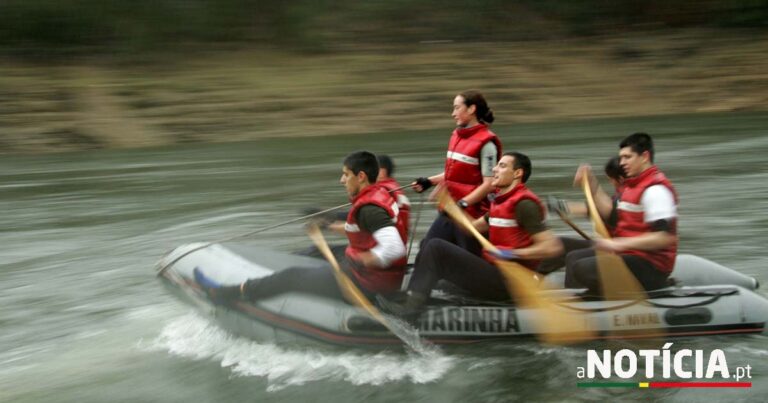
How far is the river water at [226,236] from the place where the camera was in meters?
6.58

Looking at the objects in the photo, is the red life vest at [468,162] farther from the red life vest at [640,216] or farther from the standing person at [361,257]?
the red life vest at [640,216]

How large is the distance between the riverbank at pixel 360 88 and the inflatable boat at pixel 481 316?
1501 cm

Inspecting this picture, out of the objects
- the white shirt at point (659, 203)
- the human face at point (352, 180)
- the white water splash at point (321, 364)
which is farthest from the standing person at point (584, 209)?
the human face at point (352, 180)

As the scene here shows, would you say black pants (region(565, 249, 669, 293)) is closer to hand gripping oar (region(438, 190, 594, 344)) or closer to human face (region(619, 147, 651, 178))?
hand gripping oar (region(438, 190, 594, 344))

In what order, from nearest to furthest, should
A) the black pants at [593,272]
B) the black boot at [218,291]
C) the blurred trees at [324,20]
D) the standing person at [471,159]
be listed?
1. the black pants at [593,272]
2. the black boot at [218,291]
3. the standing person at [471,159]
4. the blurred trees at [324,20]

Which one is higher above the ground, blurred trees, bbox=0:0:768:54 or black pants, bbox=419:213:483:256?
blurred trees, bbox=0:0:768:54

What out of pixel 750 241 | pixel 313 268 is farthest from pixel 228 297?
pixel 750 241

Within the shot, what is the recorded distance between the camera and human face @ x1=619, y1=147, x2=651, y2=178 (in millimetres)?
6367

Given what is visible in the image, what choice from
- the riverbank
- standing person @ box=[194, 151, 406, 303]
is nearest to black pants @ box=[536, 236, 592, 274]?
standing person @ box=[194, 151, 406, 303]

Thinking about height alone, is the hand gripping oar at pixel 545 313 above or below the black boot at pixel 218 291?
below

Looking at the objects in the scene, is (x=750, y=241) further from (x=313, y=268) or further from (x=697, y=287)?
(x=313, y=268)

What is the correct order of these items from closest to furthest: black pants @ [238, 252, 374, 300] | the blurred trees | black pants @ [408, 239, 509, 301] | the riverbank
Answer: black pants @ [408, 239, 509, 301], black pants @ [238, 252, 374, 300], the riverbank, the blurred trees

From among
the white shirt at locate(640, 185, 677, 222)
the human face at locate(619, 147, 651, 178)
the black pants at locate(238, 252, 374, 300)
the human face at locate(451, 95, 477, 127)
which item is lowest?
the black pants at locate(238, 252, 374, 300)

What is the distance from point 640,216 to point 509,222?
2.70 ft
